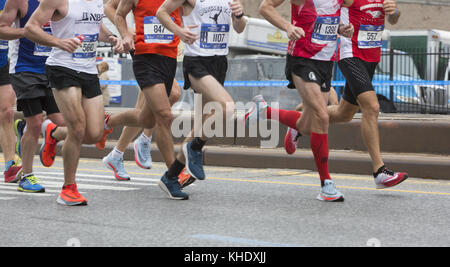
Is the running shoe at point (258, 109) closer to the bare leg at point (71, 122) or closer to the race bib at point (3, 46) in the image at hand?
the bare leg at point (71, 122)

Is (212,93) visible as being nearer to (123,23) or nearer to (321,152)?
(321,152)

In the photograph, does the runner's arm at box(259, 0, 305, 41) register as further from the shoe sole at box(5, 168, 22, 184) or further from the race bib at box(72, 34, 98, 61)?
the shoe sole at box(5, 168, 22, 184)

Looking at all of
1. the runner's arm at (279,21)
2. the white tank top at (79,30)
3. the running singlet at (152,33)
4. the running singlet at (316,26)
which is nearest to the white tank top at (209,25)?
the running singlet at (152,33)

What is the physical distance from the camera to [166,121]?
7543mm

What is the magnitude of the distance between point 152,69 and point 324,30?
1.59 metres

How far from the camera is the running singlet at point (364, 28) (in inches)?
305

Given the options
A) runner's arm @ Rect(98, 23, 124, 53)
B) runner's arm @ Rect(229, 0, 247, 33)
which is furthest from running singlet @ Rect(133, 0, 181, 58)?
runner's arm @ Rect(229, 0, 247, 33)

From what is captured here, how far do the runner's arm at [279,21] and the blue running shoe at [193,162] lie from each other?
129cm

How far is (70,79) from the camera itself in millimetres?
6863

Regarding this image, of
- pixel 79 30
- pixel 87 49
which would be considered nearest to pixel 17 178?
pixel 87 49

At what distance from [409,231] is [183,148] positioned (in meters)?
2.29

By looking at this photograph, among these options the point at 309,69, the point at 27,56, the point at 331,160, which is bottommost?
the point at 331,160

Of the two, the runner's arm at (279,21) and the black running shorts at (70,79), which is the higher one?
the runner's arm at (279,21)

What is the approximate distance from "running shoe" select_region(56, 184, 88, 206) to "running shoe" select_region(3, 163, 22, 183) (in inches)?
62.6
